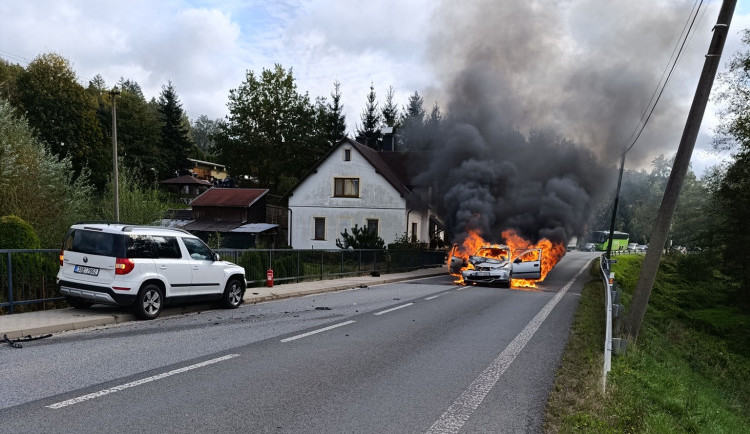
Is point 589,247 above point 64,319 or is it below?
below

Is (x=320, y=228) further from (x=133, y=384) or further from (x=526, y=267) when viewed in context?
(x=133, y=384)

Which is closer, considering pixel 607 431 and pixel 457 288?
pixel 607 431

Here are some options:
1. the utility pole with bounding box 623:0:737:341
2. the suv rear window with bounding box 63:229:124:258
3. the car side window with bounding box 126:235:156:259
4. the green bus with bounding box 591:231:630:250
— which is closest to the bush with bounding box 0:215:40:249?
the suv rear window with bounding box 63:229:124:258

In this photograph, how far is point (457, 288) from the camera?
1844 centimetres

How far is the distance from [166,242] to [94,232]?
133 centimetres

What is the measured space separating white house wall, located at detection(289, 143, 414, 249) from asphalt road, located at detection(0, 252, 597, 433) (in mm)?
24309

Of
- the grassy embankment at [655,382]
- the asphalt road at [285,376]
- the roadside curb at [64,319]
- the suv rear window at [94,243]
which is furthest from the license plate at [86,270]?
the grassy embankment at [655,382]

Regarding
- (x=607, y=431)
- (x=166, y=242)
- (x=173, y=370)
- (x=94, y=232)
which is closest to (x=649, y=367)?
(x=607, y=431)

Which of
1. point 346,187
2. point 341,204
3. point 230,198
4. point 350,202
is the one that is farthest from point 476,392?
point 230,198

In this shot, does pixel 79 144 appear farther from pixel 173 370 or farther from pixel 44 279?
pixel 173 370

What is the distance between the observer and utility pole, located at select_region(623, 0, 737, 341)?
346 inches

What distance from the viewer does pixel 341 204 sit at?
36.0 meters

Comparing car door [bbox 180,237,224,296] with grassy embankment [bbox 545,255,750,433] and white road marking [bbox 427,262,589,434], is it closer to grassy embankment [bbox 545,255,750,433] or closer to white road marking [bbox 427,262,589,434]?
white road marking [bbox 427,262,589,434]

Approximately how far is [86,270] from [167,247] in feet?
4.94
